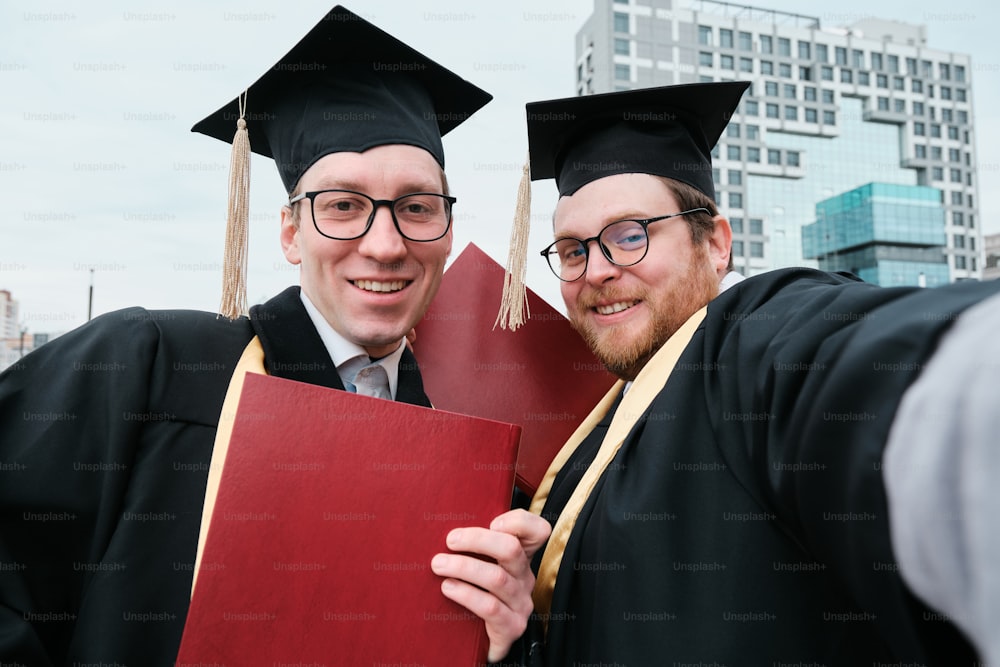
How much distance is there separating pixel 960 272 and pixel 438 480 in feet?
227

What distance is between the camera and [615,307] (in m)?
2.26

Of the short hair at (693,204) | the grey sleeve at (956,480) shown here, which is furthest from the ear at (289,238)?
the grey sleeve at (956,480)

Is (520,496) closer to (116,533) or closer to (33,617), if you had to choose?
(116,533)

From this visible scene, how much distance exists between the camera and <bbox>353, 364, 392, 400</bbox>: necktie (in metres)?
1.91

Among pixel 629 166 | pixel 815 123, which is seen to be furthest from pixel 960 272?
pixel 629 166

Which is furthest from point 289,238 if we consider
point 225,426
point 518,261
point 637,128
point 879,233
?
point 879,233

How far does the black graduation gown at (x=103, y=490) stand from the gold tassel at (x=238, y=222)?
0.24 meters

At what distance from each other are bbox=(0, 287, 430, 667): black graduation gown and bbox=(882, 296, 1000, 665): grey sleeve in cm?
141

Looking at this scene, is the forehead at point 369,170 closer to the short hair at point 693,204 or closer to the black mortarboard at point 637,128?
the black mortarboard at point 637,128

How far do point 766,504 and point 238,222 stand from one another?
1546 millimetres

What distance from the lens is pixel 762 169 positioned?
5316 centimetres

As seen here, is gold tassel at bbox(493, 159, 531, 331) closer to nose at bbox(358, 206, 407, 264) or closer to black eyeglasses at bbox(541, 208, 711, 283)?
black eyeglasses at bbox(541, 208, 711, 283)

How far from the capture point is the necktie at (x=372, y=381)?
1.91m

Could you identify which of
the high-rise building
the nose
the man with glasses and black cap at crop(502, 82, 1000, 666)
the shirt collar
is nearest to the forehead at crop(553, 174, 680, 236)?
the man with glasses and black cap at crop(502, 82, 1000, 666)
